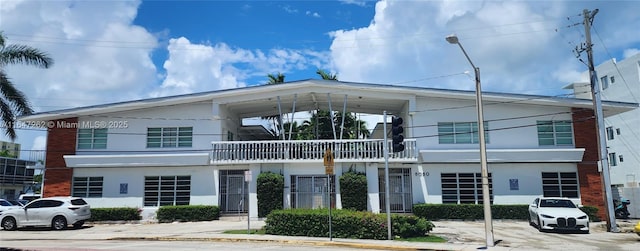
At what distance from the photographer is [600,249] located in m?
14.2

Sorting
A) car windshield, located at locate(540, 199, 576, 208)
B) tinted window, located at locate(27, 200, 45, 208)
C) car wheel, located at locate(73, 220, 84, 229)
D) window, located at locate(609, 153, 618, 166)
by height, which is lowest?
car wheel, located at locate(73, 220, 84, 229)

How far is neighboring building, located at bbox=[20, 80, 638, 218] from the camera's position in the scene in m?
23.5

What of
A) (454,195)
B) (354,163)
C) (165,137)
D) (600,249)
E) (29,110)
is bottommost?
(600,249)

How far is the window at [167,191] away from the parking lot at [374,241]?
2.48m

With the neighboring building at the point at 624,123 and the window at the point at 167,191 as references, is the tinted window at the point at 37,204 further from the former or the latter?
the neighboring building at the point at 624,123

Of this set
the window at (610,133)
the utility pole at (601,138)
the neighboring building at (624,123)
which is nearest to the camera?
the utility pole at (601,138)

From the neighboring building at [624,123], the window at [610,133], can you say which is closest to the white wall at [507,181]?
the neighboring building at [624,123]

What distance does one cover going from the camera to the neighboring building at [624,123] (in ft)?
131

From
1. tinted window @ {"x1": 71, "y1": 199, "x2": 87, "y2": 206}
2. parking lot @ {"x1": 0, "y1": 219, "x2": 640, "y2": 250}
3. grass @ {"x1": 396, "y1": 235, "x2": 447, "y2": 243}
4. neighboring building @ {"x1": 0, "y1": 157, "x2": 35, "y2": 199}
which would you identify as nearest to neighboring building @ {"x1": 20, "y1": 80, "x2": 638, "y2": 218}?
parking lot @ {"x1": 0, "y1": 219, "x2": 640, "y2": 250}

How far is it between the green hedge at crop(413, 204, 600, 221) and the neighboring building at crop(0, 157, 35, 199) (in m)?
43.6

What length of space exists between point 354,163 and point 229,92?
725cm

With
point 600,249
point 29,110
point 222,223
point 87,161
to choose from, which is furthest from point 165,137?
point 600,249

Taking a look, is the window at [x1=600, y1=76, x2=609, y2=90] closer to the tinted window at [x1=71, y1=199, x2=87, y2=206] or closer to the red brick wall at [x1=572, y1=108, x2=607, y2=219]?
the red brick wall at [x1=572, y1=108, x2=607, y2=219]

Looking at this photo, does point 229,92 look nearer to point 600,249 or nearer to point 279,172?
point 279,172
